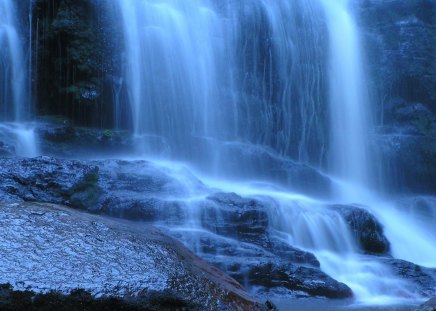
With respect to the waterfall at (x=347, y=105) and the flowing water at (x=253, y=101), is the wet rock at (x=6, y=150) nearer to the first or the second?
the flowing water at (x=253, y=101)

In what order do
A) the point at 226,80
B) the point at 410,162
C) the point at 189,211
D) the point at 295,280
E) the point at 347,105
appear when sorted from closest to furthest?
the point at 295,280 → the point at 189,211 → the point at 226,80 → the point at 347,105 → the point at 410,162

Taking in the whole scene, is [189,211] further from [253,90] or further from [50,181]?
[253,90]

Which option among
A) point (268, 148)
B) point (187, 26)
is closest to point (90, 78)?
point (187, 26)

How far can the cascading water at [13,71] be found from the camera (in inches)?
498

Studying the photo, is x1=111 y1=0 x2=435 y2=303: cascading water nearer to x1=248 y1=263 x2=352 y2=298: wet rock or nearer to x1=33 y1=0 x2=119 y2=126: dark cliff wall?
x1=33 y1=0 x2=119 y2=126: dark cliff wall

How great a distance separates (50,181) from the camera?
8039 mm

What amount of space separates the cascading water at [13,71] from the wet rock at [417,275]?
9272 mm

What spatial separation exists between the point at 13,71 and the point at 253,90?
8018 mm

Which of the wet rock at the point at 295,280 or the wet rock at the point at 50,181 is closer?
the wet rock at the point at 295,280

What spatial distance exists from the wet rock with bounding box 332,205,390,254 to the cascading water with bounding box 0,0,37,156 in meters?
8.18

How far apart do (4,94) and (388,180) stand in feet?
44.7

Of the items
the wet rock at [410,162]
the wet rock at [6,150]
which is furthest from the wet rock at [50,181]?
the wet rock at [410,162]

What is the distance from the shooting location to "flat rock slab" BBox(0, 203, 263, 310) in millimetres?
2756

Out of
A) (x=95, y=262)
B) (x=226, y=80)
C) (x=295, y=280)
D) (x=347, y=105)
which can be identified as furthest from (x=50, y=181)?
(x=347, y=105)
